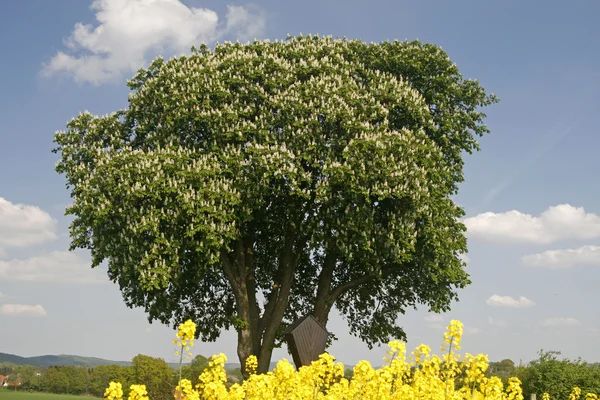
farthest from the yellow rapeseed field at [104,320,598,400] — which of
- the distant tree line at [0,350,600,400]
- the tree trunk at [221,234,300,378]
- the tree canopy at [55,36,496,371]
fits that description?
the tree trunk at [221,234,300,378]

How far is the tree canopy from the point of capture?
2133 centimetres

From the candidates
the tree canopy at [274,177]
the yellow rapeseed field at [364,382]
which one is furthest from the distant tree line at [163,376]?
the tree canopy at [274,177]

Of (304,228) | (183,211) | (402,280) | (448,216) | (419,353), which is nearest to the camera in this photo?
(419,353)

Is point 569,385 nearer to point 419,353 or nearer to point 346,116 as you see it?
point 346,116

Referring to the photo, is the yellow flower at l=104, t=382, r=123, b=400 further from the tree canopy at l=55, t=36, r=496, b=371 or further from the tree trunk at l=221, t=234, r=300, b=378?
the tree trunk at l=221, t=234, r=300, b=378

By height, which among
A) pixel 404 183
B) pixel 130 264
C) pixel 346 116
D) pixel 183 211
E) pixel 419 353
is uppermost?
pixel 346 116

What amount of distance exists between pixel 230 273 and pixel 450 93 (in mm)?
12369

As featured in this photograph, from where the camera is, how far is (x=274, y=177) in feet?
73.4

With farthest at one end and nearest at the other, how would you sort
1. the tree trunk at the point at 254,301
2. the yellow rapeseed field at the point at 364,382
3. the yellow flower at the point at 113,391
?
1. the tree trunk at the point at 254,301
2. the yellow rapeseed field at the point at 364,382
3. the yellow flower at the point at 113,391

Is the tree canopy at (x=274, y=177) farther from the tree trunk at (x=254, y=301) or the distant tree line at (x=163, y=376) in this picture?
the distant tree line at (x=163, y=376)

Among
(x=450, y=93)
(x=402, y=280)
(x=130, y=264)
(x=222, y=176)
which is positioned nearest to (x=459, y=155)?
(x=450, y=93)

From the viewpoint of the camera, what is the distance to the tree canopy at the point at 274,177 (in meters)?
21.3

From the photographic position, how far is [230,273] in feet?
81.6

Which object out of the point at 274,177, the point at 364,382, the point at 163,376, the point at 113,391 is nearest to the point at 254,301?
the point at 274,177
